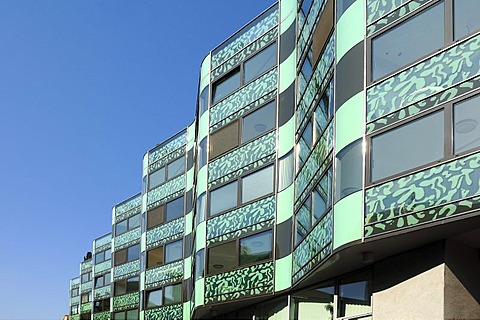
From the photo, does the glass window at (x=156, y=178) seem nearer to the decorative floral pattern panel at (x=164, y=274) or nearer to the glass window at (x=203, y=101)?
the decorative floral pattern panel at (x=164, y=274)

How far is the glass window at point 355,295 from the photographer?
15.2 metres

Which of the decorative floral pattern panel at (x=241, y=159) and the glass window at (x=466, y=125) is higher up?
the decorative floral pattern panel at (x=241, y=159)

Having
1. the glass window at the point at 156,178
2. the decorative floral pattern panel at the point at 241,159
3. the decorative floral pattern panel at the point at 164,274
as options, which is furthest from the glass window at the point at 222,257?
the glass window at the point at 156,178

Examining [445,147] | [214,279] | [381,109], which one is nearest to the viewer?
[445,147]

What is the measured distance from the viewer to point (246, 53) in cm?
2373

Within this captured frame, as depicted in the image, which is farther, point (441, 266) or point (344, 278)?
point (344, 278)

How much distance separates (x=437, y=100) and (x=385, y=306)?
4.29m

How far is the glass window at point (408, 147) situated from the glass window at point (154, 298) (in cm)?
2453

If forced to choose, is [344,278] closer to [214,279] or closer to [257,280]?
[257,280]

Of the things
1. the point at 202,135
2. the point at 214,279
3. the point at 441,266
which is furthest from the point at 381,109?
the point at 202,135

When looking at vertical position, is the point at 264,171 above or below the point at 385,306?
A: above

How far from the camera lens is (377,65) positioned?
13922 mm

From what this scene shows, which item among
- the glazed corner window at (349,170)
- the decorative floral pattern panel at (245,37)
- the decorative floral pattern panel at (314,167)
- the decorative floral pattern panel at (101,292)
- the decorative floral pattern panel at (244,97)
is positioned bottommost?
the decorative floral pattern panel at (101,292)

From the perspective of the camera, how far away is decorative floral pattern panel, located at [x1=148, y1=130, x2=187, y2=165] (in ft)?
119
